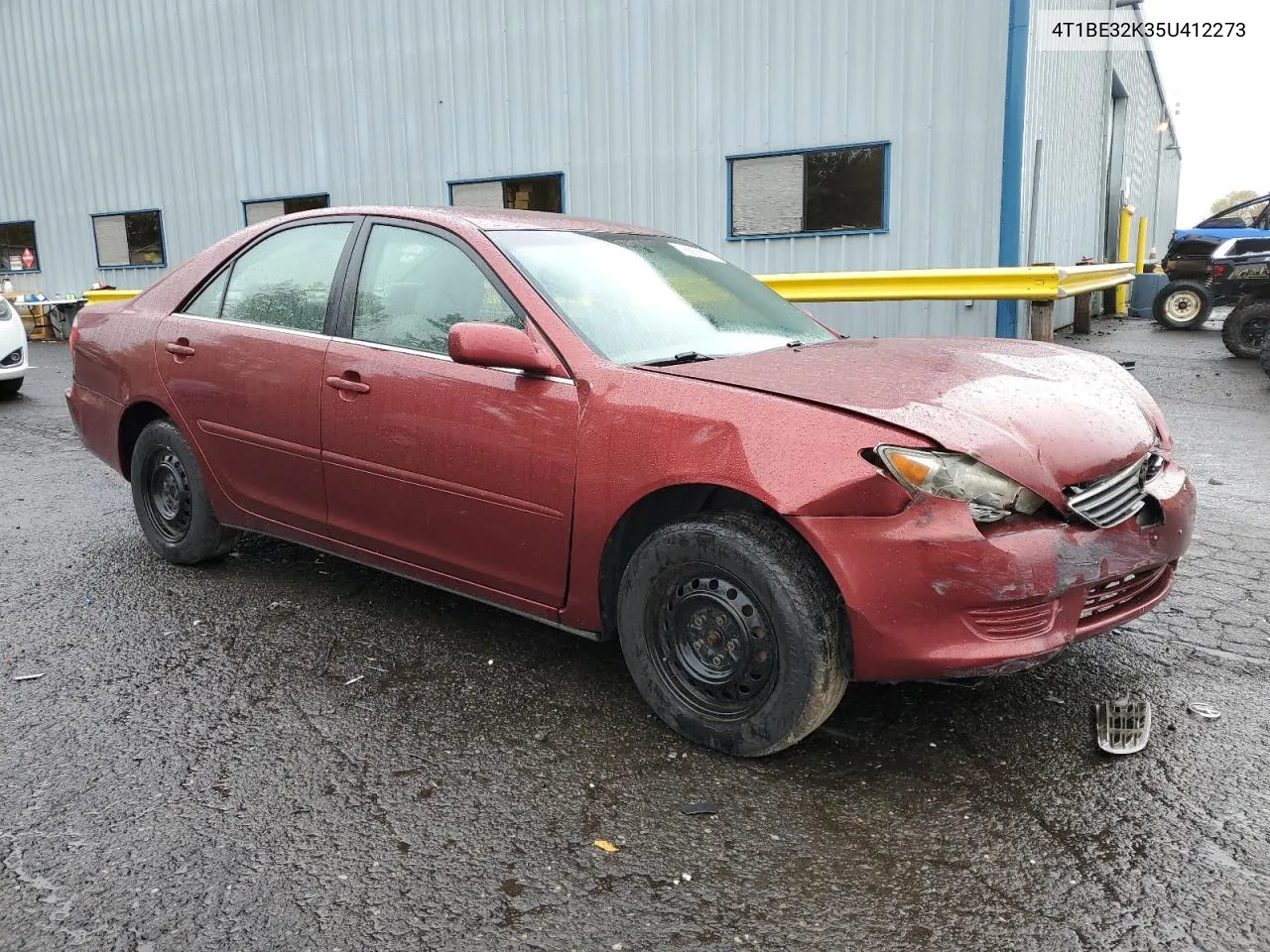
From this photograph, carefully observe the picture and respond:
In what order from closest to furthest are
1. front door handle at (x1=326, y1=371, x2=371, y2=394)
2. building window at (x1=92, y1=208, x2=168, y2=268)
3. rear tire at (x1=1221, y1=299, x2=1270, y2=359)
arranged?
front door handle at (x1=326, y1=371, x2=371, y2=394) → rear tire at (x1=1221, y1=299, x2=1270, y2=359) → building window at (x1=92, y1=208, x2=168, y2=268)

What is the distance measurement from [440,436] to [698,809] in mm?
Answer: 1515

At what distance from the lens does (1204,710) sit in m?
3.23

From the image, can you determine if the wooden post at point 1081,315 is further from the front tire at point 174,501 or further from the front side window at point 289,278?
the front tire at point 174,501

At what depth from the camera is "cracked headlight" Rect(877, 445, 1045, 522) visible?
8.67 ft

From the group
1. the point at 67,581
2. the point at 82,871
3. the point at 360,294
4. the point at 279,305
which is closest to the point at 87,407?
the point at 67,581

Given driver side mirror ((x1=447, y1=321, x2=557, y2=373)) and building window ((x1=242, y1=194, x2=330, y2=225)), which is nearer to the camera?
driver side mirror ((x1=447, y1=321, x2=557, y2=373))

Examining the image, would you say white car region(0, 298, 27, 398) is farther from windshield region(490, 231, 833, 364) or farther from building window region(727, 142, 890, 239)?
windshield region(490, 231, 833, 364)

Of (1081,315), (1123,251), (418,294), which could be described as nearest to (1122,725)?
(418,294)

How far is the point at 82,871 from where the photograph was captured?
246 cm

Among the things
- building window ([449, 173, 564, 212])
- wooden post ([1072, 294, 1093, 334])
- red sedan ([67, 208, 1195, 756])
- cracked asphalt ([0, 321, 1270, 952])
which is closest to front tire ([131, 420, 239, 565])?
red sedan ([67, 208, 1195, 756])

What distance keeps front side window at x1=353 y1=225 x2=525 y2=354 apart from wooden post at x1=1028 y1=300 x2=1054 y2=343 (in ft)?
22.9

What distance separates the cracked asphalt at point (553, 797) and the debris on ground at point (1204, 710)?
0.13ft

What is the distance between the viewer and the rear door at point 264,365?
157 inches

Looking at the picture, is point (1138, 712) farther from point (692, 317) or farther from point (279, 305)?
point (279, 305)
